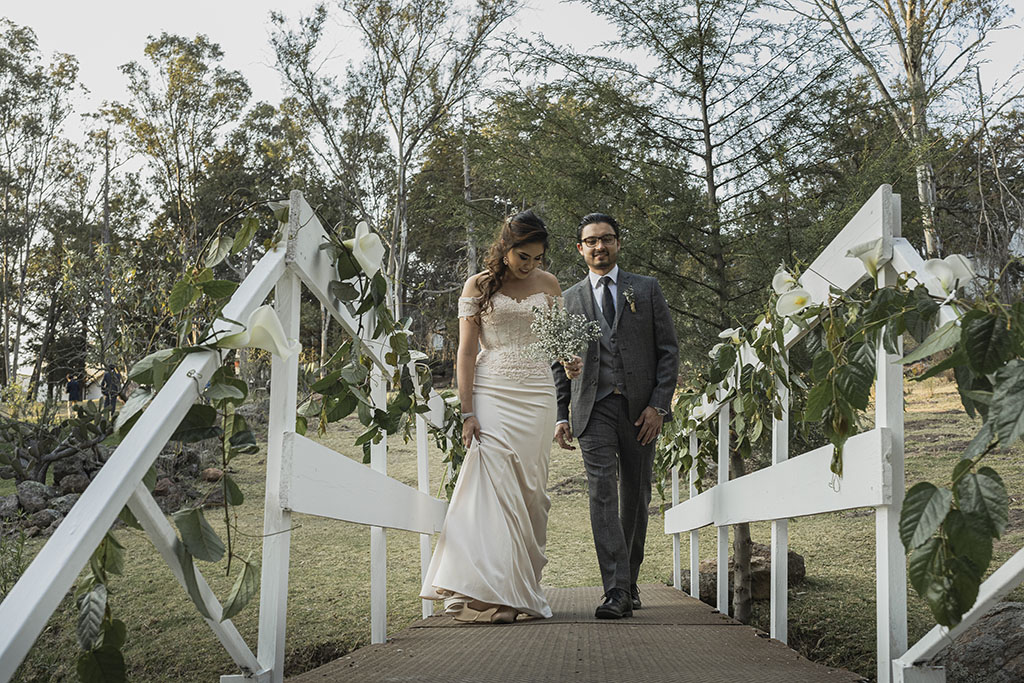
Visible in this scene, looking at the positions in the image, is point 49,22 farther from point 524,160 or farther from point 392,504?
point 392,504

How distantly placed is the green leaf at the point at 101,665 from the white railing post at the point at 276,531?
446mm

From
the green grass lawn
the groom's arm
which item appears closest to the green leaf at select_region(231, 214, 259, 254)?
the green grass lawn

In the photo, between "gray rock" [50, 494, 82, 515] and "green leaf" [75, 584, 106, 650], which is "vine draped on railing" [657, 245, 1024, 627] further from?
"gray rock" [50, 494, 82, 515]

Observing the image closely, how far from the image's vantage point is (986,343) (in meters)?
1.20

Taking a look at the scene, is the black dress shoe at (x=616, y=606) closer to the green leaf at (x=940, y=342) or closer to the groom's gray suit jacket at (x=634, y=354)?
the groom's gray suit jacket at (x=634, y=354)

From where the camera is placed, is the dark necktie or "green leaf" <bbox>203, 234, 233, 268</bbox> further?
the dark necktie

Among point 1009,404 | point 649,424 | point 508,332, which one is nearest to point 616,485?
point 649,424

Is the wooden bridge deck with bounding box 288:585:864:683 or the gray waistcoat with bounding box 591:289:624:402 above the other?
the gray waistcoat with bounding box 591:289:624:402

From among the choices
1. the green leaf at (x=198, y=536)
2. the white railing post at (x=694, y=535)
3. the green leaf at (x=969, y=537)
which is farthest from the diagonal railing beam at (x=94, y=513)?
the white railing post at (x=694, y=535)

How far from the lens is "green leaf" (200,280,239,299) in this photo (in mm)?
1471

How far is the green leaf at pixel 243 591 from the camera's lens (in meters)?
1.35

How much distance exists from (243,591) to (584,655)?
1.43m

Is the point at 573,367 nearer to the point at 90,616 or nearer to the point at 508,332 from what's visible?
the point at 508,332

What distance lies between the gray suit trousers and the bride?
24 centimetres
